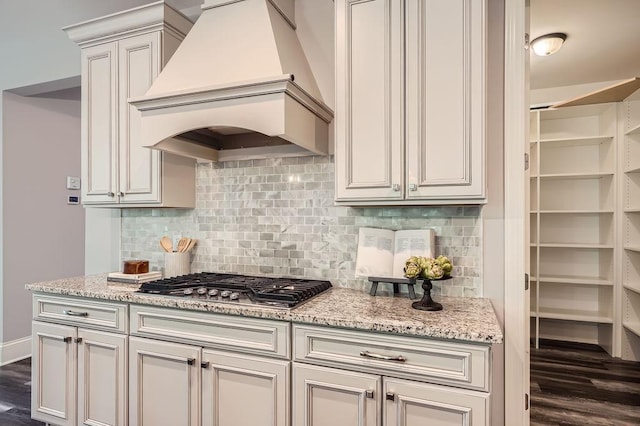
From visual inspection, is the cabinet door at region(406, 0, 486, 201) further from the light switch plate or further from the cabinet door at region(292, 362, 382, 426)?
the light switch plate

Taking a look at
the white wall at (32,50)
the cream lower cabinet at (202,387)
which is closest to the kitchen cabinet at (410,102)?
the cream lower cabinet at (202,387)

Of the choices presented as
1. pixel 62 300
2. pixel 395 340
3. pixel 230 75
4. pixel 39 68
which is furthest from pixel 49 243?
pixel 395 340

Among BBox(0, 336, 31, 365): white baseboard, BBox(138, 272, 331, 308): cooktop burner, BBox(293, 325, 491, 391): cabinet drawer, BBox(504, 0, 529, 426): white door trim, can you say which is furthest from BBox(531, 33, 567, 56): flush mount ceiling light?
BBox(0, 336, 31, 365): white baseboard

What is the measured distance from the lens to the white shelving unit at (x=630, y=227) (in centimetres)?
351

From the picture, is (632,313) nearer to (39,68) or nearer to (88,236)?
(88,236)

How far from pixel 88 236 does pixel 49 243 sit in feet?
4.43

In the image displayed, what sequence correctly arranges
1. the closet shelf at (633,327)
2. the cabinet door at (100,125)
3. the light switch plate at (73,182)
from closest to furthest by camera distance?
the cabinet door at (100,125) → the closet shelf at (633,327) → the light switch plate at (73,182)

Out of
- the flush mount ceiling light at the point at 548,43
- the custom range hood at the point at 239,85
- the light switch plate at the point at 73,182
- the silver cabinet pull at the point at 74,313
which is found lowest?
the silver cabinet pull at the point at 74,313

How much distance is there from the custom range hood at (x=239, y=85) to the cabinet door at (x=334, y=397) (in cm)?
109

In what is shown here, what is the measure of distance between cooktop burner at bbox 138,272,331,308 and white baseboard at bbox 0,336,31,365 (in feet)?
8.30

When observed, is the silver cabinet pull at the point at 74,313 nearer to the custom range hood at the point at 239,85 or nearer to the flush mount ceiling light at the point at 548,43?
the custom range hood at the point at 239,85

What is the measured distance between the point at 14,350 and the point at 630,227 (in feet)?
19.5

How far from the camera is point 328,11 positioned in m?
2.27

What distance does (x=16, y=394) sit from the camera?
113 inches
